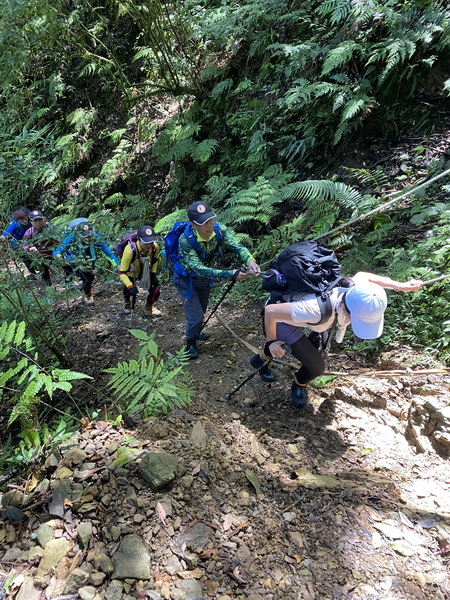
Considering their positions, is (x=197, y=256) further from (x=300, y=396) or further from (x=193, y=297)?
(x=300, y=396)

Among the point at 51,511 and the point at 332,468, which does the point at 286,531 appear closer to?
the point at 332,468

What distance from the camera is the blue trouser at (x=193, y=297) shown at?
16.1 feet

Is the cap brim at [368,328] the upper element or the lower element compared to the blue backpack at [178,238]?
lower

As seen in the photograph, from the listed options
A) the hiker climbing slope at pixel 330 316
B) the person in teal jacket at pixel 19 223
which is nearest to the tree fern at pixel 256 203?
the hiker climbing slope at pixel 330 316

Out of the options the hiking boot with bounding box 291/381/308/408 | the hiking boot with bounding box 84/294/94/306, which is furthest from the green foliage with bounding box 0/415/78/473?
the hiking boot with bounding box 84/294/94/306

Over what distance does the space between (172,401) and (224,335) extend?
7.61ft

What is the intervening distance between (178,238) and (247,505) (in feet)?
10.3

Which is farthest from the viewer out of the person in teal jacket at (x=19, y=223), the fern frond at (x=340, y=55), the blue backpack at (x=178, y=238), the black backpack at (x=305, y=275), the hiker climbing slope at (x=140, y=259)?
the person in teal jacket at (x=19, y=223)

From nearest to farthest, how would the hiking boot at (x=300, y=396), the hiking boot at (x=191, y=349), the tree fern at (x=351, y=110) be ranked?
the hiking boot at (x=300, y=396) → the hiking boot at (x=191, y=349) → the tree fern at (x=351, y=110)

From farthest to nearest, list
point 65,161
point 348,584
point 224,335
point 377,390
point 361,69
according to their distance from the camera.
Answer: point 65,161, point 361,69, point 224,335, point 377,390, point 348,584

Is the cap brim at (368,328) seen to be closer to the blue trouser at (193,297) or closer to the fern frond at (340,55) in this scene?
the blue trouser at (193,297)

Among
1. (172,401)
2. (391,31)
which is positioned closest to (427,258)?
(172,401)

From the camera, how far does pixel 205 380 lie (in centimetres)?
469

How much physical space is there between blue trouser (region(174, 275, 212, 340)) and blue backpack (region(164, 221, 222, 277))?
143 mm
